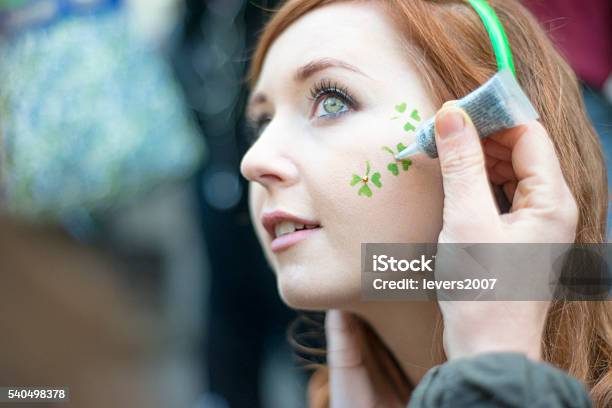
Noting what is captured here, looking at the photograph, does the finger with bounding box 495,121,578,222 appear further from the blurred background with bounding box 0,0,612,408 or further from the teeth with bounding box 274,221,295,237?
the blurred background with bounding box 0,0,612,408

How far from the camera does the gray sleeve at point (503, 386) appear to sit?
0.69 m

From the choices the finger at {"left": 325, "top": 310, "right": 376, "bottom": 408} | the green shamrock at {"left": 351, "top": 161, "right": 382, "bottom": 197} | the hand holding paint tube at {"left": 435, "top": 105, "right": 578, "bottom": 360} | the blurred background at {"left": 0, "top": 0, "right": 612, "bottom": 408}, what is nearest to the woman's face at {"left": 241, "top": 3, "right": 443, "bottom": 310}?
the green shamrock at {"left": 351, "top": 161, "right": 382, "bottom": 197}

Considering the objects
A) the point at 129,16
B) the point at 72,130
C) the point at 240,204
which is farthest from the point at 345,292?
the point at 129,16

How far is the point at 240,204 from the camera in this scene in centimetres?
159

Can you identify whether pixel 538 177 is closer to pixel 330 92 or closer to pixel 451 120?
pixel 451 120

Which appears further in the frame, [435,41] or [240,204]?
[240,204]

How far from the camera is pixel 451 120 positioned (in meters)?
0.84

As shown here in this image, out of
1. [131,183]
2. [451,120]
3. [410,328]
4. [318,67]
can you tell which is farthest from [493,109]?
[131,183]

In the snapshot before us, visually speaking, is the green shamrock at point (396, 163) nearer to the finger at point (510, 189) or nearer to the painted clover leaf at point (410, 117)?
the painted clover leaf at point (410, 117)

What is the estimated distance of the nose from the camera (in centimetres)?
97

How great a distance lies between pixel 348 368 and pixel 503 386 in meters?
0.54

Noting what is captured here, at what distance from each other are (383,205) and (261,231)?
0.24m

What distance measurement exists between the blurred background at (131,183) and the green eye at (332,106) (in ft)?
1.61

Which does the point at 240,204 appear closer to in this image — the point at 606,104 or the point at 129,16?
the point at 129,16
